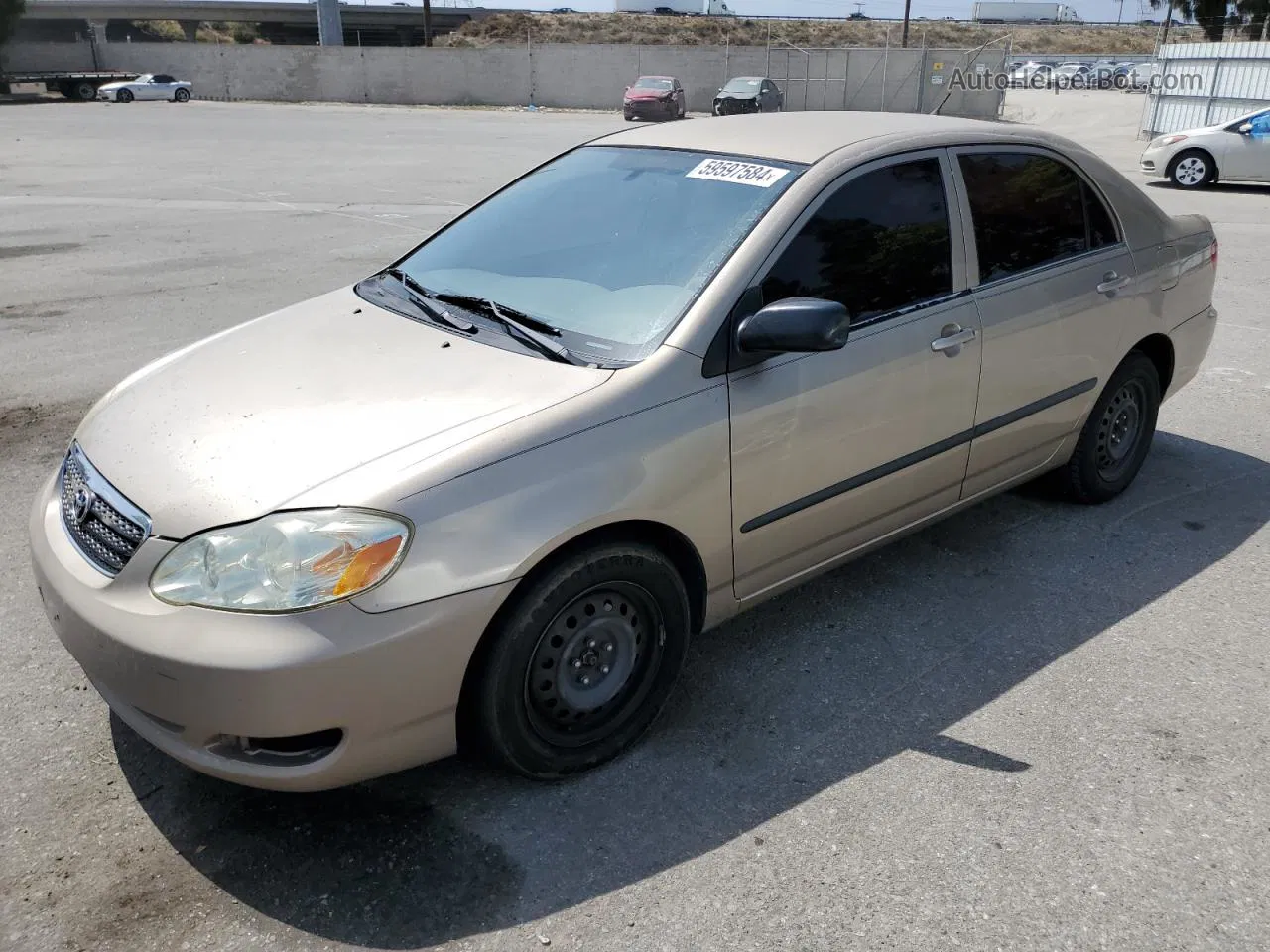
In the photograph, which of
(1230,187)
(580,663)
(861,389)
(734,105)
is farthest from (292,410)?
(734,105)

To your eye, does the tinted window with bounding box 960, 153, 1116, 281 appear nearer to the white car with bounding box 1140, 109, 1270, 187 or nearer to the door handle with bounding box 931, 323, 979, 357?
the door handle with bounding box 931, 323, 979, 357

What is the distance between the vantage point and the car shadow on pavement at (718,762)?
2.60 metres

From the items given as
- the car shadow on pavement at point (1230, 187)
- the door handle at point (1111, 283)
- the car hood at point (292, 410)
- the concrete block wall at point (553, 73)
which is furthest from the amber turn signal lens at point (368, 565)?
the concrete block wall at point (553, 73)

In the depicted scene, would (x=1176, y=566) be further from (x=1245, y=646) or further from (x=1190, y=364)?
(x=1190, y=364)

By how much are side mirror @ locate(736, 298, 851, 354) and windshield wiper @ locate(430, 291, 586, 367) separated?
0.50 metres

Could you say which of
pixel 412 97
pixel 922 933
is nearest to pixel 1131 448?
pixel 922 933

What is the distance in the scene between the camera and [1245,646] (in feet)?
12.2

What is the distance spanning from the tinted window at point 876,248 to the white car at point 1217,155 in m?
15.8

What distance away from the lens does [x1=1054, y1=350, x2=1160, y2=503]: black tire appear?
463 centimetres

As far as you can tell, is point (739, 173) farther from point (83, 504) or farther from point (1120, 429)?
point (1120, 429)

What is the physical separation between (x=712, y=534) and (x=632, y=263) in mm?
922

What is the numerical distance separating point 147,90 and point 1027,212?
172ft

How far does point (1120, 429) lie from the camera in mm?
4824

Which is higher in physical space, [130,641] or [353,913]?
[130,641]
